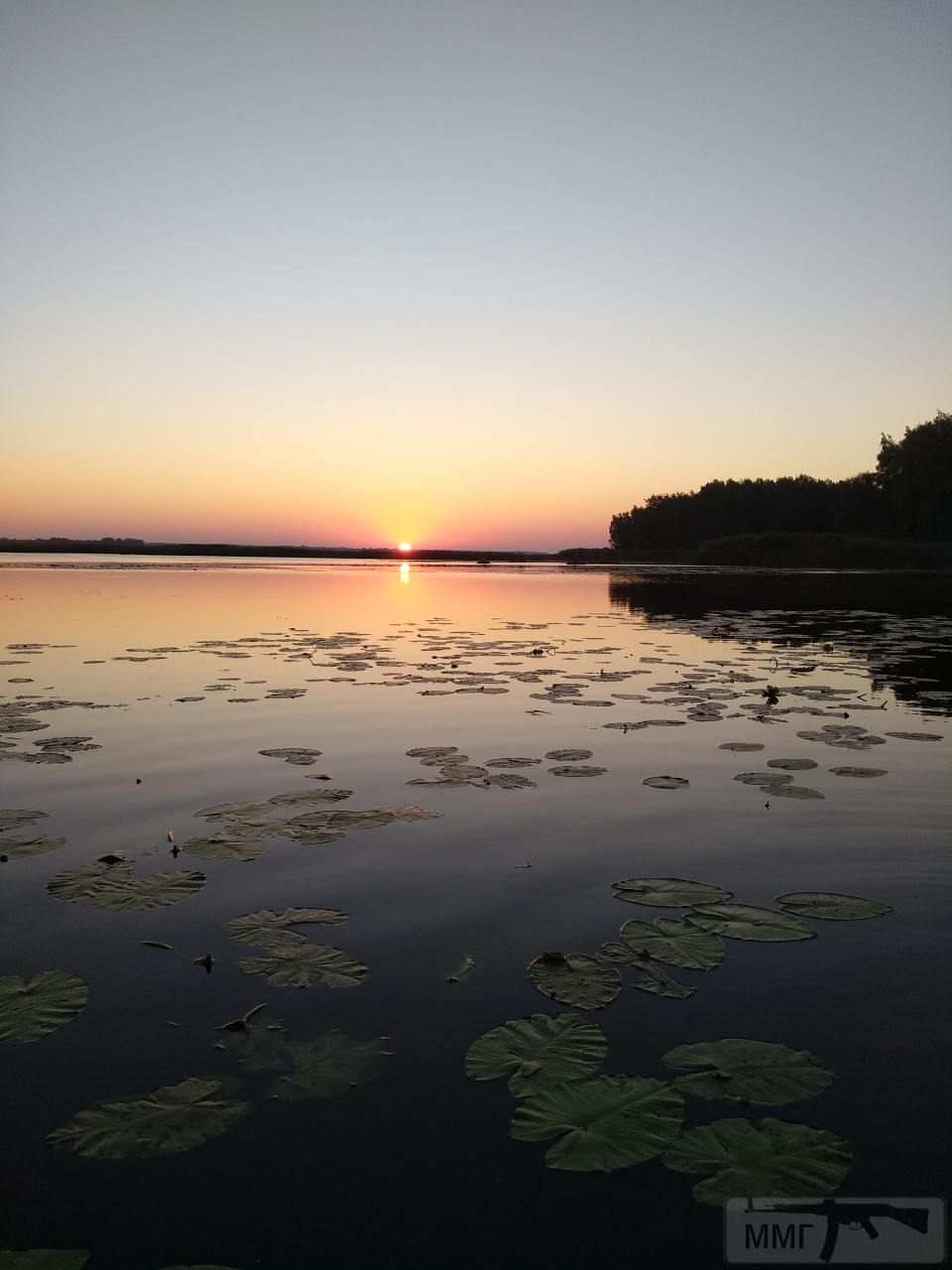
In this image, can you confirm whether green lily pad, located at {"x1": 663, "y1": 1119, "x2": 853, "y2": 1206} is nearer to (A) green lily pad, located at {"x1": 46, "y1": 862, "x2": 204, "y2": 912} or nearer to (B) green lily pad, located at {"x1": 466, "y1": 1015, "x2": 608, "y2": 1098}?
(B) green lily pad, located at {"x1": 466, "y1": 1015, "x2": 608, "y2": 1098}

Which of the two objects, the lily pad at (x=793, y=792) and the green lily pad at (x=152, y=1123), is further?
the lily pad at (x=793, y=792)

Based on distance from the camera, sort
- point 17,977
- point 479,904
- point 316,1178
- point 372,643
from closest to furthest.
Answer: point 316,1178 → point 17,977 → point 479,904 → point 372,643

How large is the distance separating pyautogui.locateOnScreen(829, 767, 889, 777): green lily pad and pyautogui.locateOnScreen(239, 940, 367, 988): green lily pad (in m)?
5.70

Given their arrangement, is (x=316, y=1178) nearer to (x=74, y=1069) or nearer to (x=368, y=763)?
(x=74, y=1069)

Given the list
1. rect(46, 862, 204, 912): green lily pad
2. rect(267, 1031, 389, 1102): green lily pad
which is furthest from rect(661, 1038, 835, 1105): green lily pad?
rect(46, 862, 204, 912): green lily pad

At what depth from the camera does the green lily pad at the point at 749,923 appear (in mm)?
4164

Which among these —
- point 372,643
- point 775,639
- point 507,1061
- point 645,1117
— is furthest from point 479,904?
point 775,639

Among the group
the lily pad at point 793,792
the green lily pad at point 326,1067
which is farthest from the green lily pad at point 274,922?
the lily pad at point 793,792

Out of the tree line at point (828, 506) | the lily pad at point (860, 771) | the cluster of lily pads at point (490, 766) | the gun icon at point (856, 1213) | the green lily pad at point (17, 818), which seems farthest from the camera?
the tree line at point (828, 506)

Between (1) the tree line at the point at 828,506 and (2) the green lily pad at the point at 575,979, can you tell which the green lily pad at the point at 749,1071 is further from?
(1) the tree line at the point at 828,506

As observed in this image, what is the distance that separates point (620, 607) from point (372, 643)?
14771mm

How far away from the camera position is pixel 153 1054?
10.3ft

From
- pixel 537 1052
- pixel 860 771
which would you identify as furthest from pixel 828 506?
pixel 537 1052

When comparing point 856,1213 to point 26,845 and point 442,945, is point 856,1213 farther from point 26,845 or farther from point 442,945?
point 26,845
